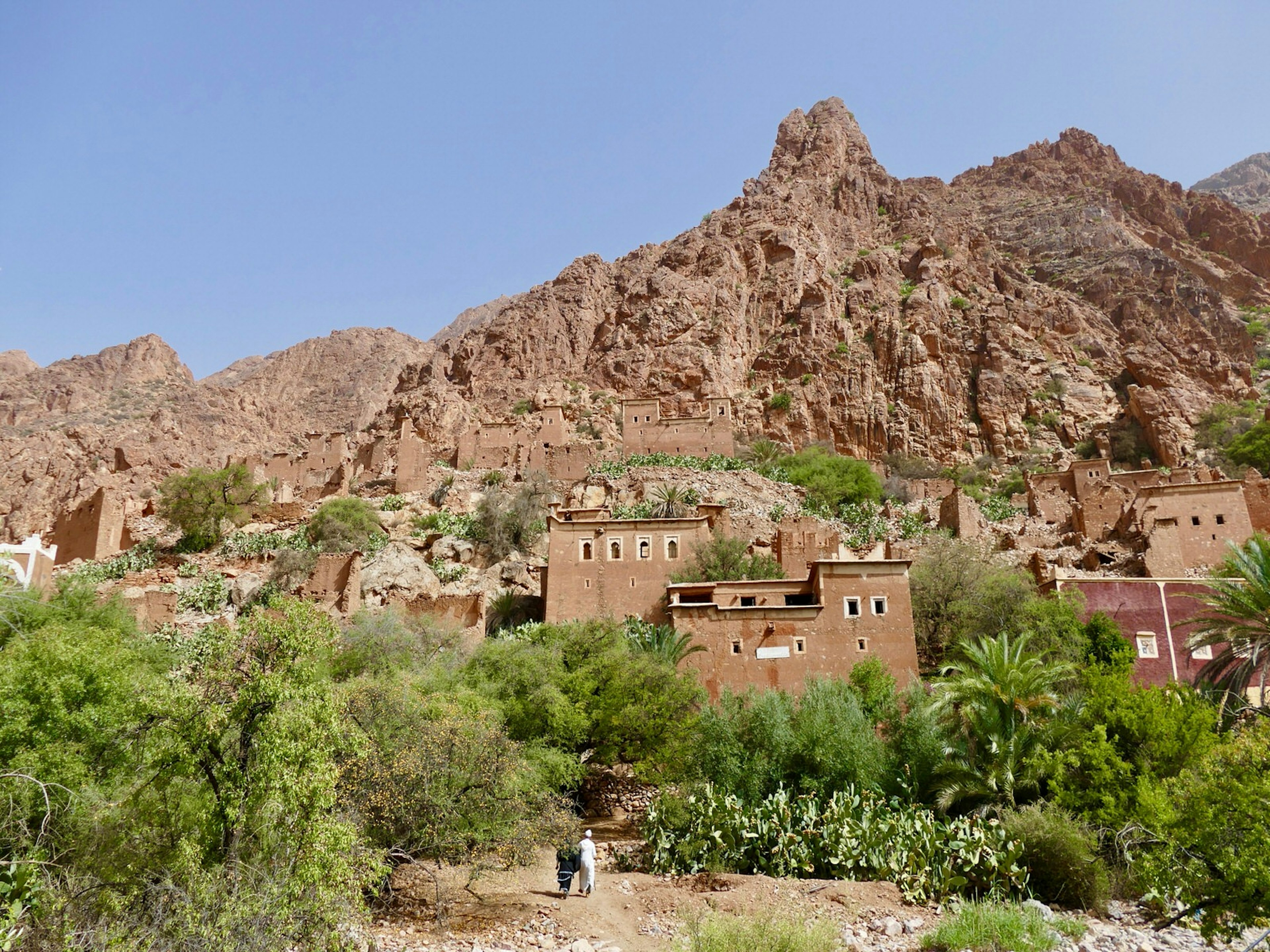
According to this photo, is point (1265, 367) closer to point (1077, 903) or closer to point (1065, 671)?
point (1065, 671)

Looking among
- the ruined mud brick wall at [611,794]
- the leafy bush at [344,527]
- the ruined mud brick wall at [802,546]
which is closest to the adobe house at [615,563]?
the ruined mud brick wall at [802,546]

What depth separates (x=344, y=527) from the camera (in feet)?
132

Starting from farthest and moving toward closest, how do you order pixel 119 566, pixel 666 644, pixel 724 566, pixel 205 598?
1. pixel 119 566
2. pixel 205 598
3. pixel 724 566
4. pixel 666 644

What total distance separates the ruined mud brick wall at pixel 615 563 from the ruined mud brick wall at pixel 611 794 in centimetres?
810

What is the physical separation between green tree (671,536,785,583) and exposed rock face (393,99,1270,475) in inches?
1385

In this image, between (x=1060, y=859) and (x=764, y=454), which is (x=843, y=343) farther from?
(x=1060, y=859)

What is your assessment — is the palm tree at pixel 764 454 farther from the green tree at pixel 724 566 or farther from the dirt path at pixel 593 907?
the dirt path at pixel 593 907

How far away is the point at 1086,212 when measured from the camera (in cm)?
9456

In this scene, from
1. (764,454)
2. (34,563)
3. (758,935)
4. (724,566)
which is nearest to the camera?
(758,935)

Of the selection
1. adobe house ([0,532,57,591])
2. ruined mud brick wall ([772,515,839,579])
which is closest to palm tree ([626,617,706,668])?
ruined mud brick wall ([772,515,839,579])

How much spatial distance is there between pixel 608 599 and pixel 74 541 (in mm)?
29576

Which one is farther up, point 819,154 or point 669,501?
point 819,154

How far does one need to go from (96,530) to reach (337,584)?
1661 cm

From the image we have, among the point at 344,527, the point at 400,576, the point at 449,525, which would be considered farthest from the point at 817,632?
the point at 344,527
